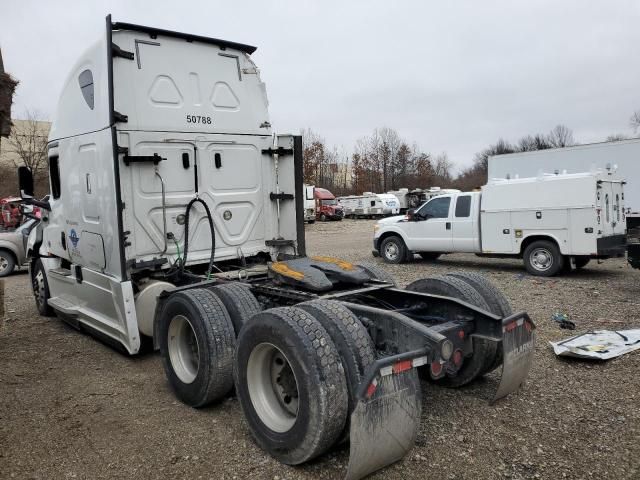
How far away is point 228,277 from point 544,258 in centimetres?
806

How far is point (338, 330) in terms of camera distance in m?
3.39

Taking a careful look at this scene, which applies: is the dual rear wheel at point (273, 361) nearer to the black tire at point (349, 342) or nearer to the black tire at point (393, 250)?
the black tire at point (349, 342)

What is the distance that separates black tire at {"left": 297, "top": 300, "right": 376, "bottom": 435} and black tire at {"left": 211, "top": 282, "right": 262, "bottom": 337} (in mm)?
901

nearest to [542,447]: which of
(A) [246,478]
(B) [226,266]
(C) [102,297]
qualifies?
(A) [246,478]

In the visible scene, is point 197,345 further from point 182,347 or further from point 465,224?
point 465,224

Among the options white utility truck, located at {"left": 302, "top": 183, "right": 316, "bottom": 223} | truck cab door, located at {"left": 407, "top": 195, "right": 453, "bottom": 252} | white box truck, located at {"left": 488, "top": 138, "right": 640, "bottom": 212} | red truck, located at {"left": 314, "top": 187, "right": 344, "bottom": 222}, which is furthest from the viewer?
red truck, located at {"left": 314, "top": 187, "right": 344, "bottom": 222}

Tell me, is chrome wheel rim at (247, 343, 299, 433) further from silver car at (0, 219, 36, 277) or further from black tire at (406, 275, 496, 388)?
silver car at (0, 219, 36, 277)

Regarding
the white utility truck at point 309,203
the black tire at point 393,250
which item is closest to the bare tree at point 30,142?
the white utility truck at point 309,203

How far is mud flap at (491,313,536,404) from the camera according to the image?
150 inches

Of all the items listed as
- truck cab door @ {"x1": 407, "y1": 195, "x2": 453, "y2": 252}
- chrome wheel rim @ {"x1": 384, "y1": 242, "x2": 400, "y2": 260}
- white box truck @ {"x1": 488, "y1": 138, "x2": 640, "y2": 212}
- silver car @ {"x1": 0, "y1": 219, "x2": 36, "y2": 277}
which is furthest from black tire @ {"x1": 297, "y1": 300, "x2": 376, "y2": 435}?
white box truck @ {"x1": 488, "y1": 138, "x2": 640, "y2": 212}

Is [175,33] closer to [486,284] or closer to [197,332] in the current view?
[197,332]

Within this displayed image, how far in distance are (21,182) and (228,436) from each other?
4.88m

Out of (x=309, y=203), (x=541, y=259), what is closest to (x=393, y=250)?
(x=541, y=259)

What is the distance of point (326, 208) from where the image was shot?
1502 inches
